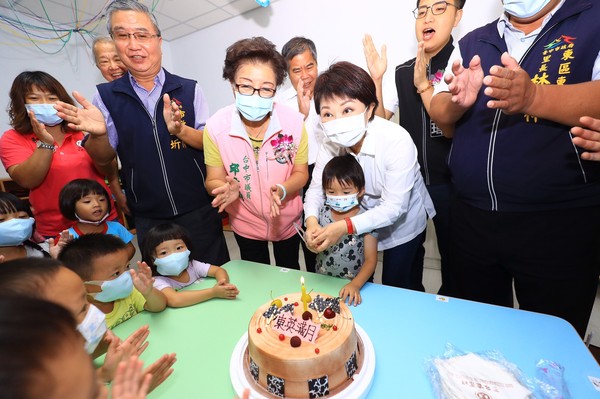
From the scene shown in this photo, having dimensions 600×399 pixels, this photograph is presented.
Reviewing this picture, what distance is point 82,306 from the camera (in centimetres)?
84

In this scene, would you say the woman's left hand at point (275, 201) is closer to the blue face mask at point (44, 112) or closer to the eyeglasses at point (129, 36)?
the eyeglasses at point (129, 36)

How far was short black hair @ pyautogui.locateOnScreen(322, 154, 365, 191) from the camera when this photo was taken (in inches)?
57.6

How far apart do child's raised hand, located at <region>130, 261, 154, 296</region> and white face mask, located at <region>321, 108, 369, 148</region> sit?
1.03 metres

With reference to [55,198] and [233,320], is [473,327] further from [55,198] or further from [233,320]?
[55,198]

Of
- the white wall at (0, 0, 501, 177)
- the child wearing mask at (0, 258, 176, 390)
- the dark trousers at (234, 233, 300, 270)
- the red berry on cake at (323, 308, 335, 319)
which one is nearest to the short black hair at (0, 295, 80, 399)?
the child wearing mask at (0, 258, 176, 390)

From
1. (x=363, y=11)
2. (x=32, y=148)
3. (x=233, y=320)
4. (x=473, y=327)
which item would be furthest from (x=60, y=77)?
(x=473, y=327)

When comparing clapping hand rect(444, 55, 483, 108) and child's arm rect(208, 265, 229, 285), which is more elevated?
clapping hand rect(444, 55, 483, 108)

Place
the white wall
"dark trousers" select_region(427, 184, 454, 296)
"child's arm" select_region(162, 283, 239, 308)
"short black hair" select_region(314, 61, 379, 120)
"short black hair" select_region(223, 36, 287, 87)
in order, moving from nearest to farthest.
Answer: "child's arm" select_region(162, 283, 239, 308) < "short black hair" select_region(314, 61, 379, 120) < "short black hair" select_region(223, 36, 287, 87) < "dark trousers" select_region(427, 184, 454, 296) < the white wall

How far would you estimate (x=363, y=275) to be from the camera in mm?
1364

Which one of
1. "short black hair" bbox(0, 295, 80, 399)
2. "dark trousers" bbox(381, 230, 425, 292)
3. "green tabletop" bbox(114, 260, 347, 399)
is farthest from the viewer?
"dark trousers" bbox(381, 230, 425, 292)

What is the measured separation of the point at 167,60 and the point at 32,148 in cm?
392

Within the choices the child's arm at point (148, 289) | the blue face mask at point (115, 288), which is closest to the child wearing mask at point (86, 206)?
the blue face mask at point (115, 288)

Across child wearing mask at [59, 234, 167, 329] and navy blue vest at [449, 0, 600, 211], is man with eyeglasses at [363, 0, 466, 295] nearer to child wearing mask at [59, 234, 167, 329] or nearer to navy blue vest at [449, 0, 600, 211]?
navy blue vest at [449, 0, 600, 211]

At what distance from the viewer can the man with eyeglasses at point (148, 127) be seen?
5.17 ft
